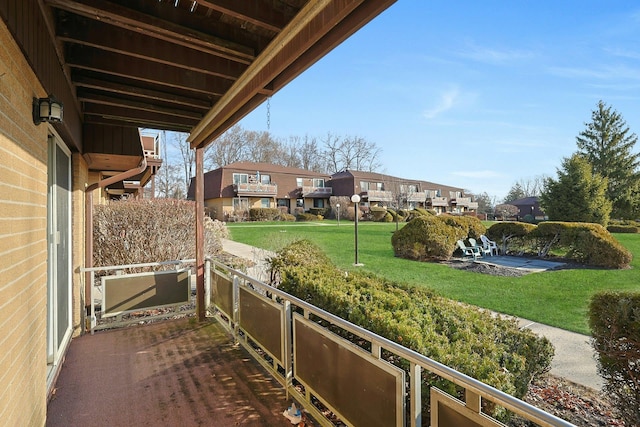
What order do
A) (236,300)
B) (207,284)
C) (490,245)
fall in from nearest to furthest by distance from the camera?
1. (236,300)
2. (207,284)
3. (490,245)

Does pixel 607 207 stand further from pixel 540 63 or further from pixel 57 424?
pixel 57 424

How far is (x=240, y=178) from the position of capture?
3369 cm

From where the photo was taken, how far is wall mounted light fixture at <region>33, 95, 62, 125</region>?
2.11 meters

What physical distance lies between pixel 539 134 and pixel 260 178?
24.1 meters

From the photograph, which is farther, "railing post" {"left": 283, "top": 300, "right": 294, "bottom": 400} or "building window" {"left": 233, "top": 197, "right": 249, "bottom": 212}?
"building window" {"left": 233, "top": 197, "right": 249, "bottom": 212}

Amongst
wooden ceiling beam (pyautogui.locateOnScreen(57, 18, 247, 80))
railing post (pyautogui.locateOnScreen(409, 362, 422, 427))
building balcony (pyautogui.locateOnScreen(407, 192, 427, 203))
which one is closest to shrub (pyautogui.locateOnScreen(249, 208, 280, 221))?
building balcony (pyautogui.locateOnScreen(407, 192, 427, 203))

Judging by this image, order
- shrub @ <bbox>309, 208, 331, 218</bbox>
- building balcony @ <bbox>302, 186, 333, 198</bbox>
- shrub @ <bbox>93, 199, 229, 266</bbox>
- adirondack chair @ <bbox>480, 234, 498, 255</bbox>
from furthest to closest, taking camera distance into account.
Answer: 1. building balcony @ <bbox>302, 186, 333, 198</bbox>
2. shrub @ <bbox>309, 208, 331, 218</bbox>
3. adirondack chair @ <bbox>480, 234, 498, 255</bbox>
4. shrub @ <bbox>93, 199, 229, 266</bbox>

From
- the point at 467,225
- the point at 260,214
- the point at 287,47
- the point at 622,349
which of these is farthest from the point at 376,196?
the point at 287,47

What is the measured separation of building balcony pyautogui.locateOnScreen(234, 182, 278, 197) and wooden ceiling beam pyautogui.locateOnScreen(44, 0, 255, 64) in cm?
3065

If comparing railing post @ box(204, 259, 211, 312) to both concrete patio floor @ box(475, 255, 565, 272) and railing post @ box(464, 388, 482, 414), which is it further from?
concrete patio floor @ box(475, 255, 565, 272)

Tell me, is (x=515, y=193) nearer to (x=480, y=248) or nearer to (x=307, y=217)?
(x=307, y=217)

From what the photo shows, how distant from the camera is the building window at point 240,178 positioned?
33312mm

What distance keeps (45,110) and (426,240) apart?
10868 mm

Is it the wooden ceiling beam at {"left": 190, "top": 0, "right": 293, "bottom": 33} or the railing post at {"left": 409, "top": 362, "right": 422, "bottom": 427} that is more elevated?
the wooden ceiling beam at {"left": 190, "top": 0, "right": 293, "bottom": 33}
